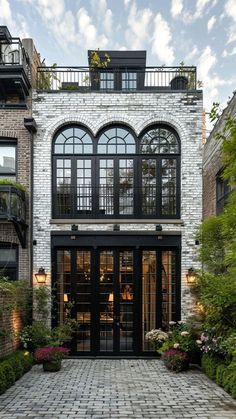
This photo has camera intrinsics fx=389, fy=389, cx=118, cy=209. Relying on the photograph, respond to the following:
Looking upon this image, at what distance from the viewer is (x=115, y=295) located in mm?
11445

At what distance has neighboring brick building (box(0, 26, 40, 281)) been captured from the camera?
11109mm

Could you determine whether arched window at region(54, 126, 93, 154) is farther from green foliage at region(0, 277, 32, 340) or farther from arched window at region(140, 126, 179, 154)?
green foliage at region(0, 277, 32, 340)

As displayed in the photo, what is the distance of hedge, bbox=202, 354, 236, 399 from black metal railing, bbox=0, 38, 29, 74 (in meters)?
9.12

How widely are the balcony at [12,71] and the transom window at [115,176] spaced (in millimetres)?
1697

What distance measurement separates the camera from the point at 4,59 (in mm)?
11656

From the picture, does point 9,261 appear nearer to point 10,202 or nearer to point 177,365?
point 10,202

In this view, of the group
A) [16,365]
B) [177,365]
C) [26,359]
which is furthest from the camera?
[26,359]

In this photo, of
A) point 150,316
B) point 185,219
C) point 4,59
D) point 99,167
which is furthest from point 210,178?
point 4,59

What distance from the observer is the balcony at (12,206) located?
33.6 ft

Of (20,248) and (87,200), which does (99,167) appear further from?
(20,248)

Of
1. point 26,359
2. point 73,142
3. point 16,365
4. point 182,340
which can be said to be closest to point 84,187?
point 73,142

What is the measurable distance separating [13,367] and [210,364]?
4493 millimetres

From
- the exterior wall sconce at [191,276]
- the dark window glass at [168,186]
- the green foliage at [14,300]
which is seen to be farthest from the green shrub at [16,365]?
the dark window glass at [168,186]

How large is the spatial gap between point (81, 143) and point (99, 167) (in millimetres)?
930
